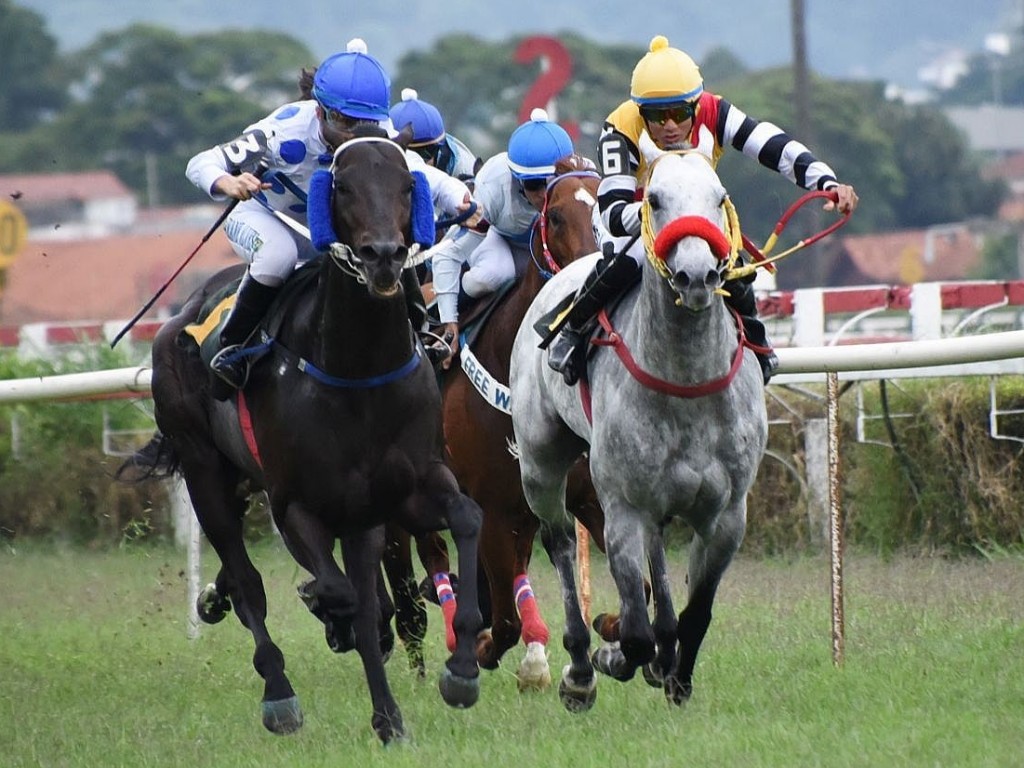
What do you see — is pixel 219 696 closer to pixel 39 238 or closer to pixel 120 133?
pixel 120 133

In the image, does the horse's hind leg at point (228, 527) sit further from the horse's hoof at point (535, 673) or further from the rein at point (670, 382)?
the rein at point (670, 382)

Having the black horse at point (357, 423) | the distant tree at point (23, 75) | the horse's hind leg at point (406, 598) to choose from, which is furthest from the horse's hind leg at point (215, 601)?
the distant tree at point (23, 75)

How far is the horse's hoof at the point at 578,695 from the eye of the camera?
7137 mm

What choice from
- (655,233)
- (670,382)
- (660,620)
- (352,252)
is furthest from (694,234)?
(660,620)

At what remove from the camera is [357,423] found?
22.2 feet

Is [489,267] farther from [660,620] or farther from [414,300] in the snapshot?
[660,620]

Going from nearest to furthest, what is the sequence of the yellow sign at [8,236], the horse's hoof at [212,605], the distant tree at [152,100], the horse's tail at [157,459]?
the horse's tail at [157,459] < the horse's hoof at [212,605] < the yellow sign at [8,236] < the distant tree at [152,100]

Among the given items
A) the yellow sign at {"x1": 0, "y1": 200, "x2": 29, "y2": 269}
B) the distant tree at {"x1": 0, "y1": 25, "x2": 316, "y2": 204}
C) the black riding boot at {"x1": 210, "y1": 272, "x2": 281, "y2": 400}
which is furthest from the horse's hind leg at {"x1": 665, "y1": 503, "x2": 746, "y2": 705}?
the distant tree at {"x1": 0, "y1": 25, "x2": 316, "y2": 204}

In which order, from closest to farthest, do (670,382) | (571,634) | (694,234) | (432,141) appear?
(694,234) → (670,382) → (571,634) → (432,141)

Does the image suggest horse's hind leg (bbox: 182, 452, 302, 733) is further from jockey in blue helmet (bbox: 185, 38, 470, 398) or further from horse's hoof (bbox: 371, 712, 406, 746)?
horse's hoof (bbox: 371, 712, 406, 746)

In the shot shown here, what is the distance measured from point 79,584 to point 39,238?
101 metres

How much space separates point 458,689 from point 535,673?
1.28 m

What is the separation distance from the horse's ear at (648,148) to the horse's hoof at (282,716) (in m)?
2.30

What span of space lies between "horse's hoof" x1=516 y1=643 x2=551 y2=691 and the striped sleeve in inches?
85.9
